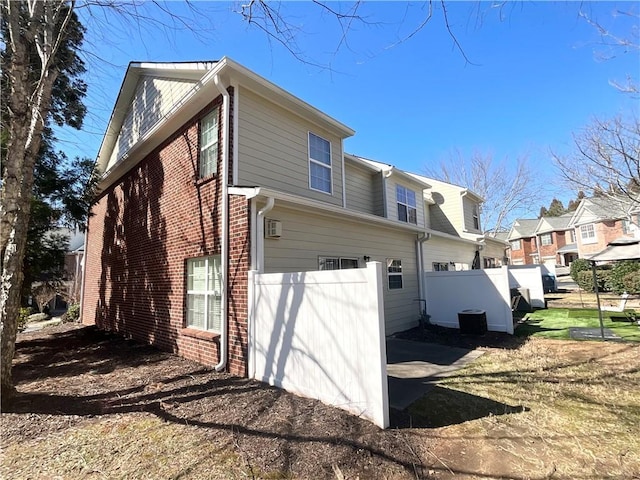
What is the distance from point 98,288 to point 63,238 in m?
2.55

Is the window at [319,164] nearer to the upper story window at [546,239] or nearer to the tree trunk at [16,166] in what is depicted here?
the tree trunk at [16,166]

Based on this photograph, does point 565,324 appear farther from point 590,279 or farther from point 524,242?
point 524,242

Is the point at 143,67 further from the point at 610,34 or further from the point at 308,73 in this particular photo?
the point at 610,34

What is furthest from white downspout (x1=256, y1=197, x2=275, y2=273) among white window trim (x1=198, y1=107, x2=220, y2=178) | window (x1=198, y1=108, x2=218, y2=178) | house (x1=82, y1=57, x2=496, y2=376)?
window (x1=198, y1=108, x2=218, y2=178)

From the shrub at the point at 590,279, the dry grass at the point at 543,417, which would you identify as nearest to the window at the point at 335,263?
the dry grass at the point at 543,417

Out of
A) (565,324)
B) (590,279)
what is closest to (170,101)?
(565,324)

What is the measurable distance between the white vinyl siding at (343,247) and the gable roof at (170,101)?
2.73m

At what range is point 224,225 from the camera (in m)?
6.16

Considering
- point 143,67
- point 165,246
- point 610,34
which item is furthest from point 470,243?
point 143,67

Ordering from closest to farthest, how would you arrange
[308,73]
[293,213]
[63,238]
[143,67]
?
[308,73], [293,213], [143,67], [63,238]

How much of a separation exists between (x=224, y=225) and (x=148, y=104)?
19.3 feet

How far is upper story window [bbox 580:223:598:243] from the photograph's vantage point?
31.5 metres

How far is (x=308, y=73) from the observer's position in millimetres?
4383

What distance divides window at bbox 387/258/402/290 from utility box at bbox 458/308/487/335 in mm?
1986
